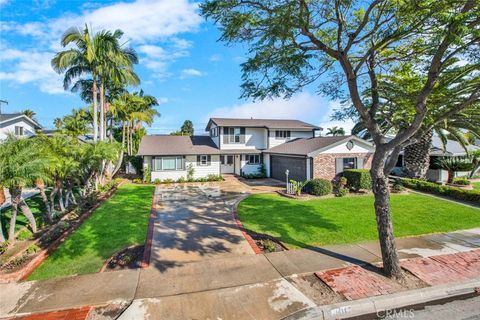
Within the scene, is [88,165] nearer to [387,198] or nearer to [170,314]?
[170,314]

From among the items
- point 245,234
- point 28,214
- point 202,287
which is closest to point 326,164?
point 245,234

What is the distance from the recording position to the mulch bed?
23.4ft

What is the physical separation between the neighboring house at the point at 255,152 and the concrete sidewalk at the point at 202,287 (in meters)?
11.1

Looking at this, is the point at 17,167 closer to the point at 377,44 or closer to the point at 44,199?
the point at 44,199

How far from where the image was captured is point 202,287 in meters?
6.01

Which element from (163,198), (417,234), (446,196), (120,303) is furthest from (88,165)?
(446,196)

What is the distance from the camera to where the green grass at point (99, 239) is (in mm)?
6992

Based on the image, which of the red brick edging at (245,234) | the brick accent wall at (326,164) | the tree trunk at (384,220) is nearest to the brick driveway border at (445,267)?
the tree trunk at (384,220)

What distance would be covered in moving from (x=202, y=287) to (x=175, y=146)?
1991 centimetres

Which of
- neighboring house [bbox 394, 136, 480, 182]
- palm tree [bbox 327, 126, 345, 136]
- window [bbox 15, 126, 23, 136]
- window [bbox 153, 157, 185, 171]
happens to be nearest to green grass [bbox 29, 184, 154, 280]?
window [bbox 153, 157, 185, 171]

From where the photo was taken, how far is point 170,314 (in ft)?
16.6

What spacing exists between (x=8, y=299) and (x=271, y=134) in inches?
896

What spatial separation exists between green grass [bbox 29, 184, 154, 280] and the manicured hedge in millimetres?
17182

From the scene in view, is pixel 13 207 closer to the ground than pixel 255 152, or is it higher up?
closer to the ground
